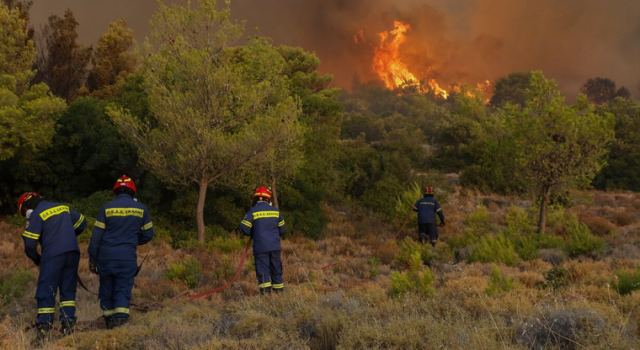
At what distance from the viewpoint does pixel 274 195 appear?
1744 centimetres

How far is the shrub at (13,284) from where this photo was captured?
29.9 feet

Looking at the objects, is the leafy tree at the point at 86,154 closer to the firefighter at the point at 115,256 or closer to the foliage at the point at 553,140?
the firefighter at the point at 115,256

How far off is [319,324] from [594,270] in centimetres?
711

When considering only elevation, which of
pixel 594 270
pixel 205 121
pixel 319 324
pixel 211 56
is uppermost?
pixel 211 56

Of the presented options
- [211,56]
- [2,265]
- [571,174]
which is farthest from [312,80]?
[2,265]

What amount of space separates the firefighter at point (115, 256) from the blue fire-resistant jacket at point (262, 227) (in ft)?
6.60

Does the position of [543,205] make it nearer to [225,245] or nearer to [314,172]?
[314,172]

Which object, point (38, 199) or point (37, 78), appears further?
point (37, 78)

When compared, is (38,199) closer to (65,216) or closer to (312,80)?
(65,216)

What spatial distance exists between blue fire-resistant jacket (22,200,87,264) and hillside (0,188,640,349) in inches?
38.5

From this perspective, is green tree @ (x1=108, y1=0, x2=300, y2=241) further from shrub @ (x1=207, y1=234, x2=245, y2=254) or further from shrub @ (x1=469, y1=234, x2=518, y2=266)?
shrub @ (x1=469, y1=234, x2=518, y2=266)

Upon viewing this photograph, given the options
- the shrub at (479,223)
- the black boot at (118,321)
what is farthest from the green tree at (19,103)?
the shrub at (479,223)

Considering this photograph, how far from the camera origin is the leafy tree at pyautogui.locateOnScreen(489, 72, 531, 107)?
94.3 m

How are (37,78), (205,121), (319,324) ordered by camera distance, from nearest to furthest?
(319,324) < (205,121) < (37,78)
